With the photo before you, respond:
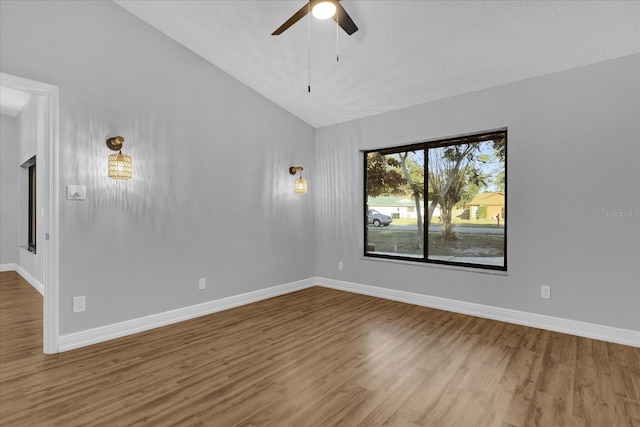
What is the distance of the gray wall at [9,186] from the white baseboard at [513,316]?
6387 millimetres

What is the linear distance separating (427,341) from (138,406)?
229 centimetres

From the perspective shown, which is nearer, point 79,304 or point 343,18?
point 343,18

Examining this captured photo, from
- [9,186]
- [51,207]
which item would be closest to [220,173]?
[51,207]

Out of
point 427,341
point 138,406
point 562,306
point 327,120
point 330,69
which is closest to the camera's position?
point 138,406

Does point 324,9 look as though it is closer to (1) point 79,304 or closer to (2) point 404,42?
(2) point 404,42

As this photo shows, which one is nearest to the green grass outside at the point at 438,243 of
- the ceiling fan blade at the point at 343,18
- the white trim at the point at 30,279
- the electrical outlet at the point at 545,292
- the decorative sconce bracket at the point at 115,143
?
the electrical outlet at the point at 545,292

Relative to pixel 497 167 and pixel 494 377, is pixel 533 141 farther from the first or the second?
pixel 494 377

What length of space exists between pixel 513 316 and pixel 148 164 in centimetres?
408

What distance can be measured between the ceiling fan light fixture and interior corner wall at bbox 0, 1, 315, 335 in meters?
2.01

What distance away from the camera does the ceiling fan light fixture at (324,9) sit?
2.12 m

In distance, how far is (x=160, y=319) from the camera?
338 centimetres

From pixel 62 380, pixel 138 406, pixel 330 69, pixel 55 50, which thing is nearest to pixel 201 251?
pixel 62 380

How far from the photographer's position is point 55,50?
9.00 feet

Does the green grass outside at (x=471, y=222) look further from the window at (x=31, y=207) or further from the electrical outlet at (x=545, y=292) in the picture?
the window at (x=31, y=207)
